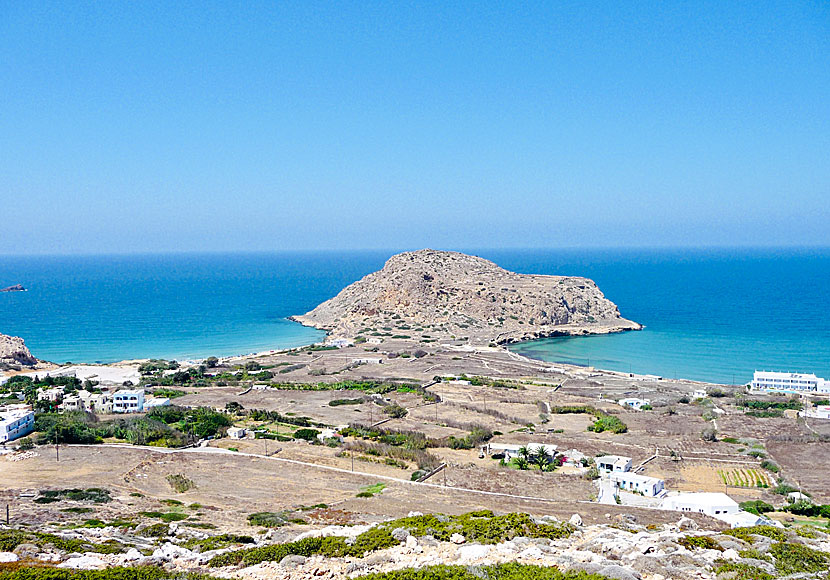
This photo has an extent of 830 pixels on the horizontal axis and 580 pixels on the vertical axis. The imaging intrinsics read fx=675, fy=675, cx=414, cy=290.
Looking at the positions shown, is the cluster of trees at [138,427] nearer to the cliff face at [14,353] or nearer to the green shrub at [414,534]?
the green shrub at [414,534]

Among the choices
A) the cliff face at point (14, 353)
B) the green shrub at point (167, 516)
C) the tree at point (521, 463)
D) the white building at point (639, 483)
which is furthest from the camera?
the cliff face at point (14, 353)

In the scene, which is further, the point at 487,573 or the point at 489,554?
the point at 489,554

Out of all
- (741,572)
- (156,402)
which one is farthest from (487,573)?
(156,402)

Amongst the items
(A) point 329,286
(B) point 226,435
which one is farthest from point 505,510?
(A) point 329,286

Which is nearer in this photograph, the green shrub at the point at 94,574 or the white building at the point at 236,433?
the green shrub at the point at 94,574

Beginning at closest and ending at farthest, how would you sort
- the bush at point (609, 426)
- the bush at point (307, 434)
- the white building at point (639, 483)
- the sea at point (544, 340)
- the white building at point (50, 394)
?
the white building at point (639, 483)
the bush at point (307, 434)
the bush at point (609, 426)
the white building at point (50, 394)
the sea at point (544, 340)

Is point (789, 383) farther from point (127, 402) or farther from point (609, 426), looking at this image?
point (127, 402)

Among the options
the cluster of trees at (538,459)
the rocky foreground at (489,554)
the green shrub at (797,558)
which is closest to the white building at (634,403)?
the cluster of trees at (538,459)

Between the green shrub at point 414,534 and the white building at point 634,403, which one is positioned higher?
the green shrub at point 414,534

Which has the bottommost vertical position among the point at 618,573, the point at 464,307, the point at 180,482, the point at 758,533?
the point at 180,482
